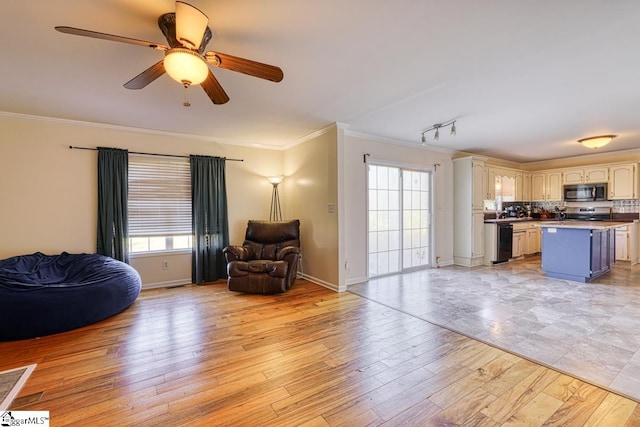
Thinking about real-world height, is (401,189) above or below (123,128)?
below

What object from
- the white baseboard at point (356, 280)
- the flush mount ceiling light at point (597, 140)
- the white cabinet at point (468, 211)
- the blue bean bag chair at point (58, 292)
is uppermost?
the flush mount ceiling light at point (597, 140)

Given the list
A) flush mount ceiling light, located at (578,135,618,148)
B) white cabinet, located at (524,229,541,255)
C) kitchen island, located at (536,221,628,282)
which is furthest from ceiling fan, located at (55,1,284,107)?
white cabinet, located at (524,229,541,255)

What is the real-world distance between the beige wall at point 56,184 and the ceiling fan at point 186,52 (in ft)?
9.08

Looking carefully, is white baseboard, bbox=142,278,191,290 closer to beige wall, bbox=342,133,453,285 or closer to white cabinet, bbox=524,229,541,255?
beige wall, bbox=342,133,453,285

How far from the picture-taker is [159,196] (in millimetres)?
4711

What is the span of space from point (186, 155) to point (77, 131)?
1.45 m

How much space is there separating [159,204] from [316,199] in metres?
2.57

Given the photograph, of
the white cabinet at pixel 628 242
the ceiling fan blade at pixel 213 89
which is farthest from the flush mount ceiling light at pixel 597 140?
the ceiling fan blade at pixel 213 89

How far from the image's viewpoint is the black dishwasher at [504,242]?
623cm

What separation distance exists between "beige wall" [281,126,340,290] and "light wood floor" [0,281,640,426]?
148 cm

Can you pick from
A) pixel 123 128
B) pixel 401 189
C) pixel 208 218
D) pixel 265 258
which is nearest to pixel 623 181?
pixel 401 189

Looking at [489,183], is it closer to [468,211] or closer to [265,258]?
[468,211]

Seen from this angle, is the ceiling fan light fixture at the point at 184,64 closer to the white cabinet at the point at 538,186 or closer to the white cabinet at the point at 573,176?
the white cabinet at the point at 573,176

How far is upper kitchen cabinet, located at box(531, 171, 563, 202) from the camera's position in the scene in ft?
24.0
